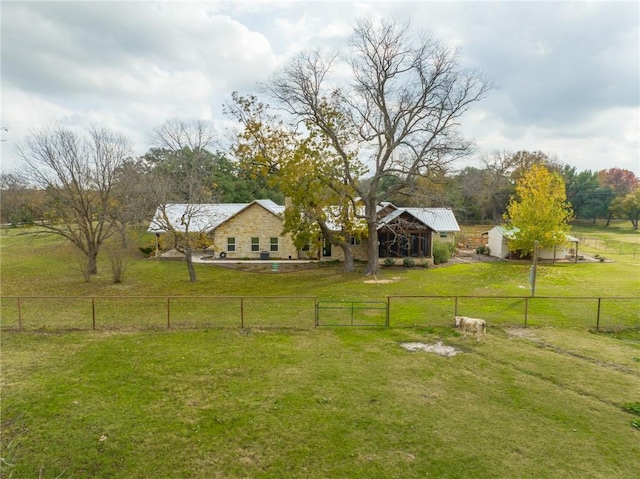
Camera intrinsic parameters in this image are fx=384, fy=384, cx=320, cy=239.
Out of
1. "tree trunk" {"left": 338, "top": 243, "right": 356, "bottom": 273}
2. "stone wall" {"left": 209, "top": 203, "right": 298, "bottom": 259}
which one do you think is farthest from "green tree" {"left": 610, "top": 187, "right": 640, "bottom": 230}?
"stone wall" {"left": 209, "top": 203, "right": 298, "bottom": 259}

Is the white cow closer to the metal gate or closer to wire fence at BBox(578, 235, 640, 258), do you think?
the metal gate

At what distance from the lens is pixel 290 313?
17.6 m

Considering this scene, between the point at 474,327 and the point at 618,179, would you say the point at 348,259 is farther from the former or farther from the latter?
the point at 618,179

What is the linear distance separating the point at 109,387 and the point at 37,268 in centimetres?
2602

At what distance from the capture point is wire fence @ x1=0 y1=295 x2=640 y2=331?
606 inches

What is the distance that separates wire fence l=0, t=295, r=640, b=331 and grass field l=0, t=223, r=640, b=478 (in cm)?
69

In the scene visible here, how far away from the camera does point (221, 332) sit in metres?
14.5

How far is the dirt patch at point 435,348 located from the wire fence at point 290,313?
80.0 inches

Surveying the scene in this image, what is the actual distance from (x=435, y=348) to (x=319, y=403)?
5.50 metres

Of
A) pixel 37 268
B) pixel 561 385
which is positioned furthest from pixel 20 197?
pixel 561 385

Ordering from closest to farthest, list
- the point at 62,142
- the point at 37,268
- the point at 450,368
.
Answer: the point at 450,368, the point at 62,142, the point at 37,268

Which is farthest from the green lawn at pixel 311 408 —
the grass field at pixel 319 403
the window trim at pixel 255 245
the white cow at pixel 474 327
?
the window trim at pixel 255 245

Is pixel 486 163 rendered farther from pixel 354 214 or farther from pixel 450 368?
pixel 450 368

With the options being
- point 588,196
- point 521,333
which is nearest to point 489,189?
point 588,196
